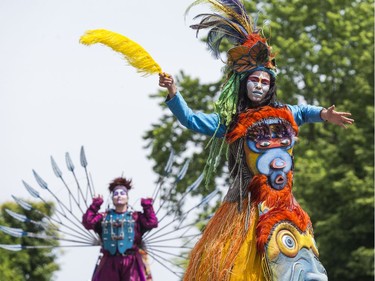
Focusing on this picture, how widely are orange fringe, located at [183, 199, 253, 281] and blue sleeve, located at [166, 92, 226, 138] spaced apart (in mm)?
512

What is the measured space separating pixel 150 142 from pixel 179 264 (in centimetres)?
1333

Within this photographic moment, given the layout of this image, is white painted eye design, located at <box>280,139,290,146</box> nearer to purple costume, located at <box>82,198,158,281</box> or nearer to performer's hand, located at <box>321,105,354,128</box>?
performer's hand, located at <box>321,105,354,128</box>

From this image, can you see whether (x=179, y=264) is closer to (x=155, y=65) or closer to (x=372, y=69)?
(x=155, y=65)

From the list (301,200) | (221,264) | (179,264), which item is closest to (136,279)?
(179,264)

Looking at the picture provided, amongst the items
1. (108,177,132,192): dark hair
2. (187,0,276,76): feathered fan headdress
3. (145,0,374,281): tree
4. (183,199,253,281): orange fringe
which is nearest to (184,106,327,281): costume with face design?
(183,199,253,281): orange fringe

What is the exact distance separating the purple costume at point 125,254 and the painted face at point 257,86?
132 inches

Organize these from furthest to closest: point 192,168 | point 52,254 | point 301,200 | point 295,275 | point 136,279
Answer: point 192,168
point 301,200
point 52,254
point 136,279
point 295,275

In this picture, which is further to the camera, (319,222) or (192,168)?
(192,168)

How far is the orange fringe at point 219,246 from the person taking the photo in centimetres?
813

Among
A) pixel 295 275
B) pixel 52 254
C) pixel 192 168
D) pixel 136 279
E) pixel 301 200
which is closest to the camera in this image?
pixel 295 275

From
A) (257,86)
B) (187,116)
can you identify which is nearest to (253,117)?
(257,86)

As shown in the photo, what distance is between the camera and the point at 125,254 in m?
11.5

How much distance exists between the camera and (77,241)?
1205 centimetres

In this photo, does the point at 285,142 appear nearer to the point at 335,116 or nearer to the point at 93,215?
the point at 335,116
